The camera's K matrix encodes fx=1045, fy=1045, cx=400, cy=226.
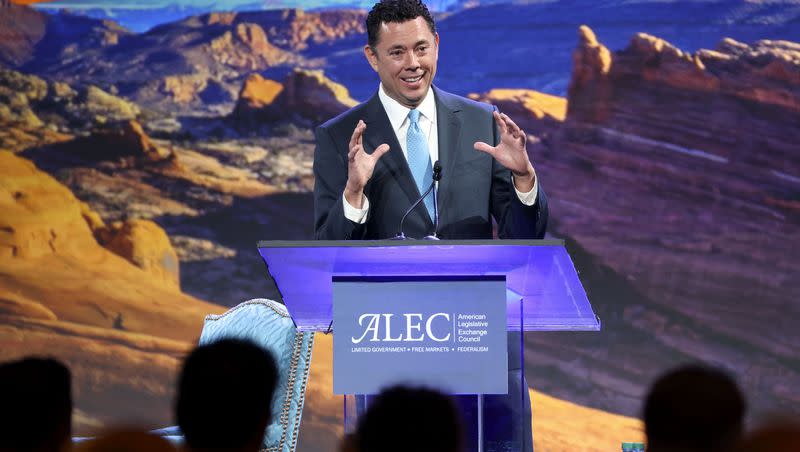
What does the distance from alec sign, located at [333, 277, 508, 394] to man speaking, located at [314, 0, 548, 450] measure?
1.72 feet

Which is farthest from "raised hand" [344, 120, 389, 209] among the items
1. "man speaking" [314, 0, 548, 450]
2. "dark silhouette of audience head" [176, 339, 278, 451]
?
"dark silhouette of audience head" [176, 339, 278, 451]

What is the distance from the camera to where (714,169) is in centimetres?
684

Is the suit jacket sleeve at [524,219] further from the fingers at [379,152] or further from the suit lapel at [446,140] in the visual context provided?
the fingers at [379,152]

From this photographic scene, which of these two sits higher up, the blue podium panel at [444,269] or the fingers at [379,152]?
the fingers at [379,152]

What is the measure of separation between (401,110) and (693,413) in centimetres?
182

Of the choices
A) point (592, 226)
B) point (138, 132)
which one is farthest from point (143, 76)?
point (592, 226)

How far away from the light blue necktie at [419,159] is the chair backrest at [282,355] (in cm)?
73

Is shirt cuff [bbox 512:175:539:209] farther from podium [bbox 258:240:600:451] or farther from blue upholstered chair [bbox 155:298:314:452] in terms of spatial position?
blue upholstered chair [bbox 155:298:314:452]

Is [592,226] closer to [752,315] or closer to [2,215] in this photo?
[752,315]

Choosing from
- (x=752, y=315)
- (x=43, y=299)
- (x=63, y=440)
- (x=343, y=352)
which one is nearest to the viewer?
(x=63, y=440)

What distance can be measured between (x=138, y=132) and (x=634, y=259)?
Result: 3608mm

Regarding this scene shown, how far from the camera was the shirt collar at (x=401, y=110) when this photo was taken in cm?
326

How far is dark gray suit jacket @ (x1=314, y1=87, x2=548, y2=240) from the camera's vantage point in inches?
122

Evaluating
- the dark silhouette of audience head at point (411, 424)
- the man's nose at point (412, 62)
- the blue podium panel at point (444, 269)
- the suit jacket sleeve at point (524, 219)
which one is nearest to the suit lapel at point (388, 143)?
the man's nose at point (412, 62)
